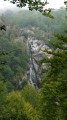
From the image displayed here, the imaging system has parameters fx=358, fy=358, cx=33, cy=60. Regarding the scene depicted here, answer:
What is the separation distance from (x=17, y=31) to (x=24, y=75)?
168ft

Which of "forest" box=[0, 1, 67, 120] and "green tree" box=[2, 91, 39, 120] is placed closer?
"forest" box=[0, 1, 67, 120]

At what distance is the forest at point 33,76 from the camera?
2381 centimetres

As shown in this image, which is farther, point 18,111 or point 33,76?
point 33,76

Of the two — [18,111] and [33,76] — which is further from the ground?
[18,111]

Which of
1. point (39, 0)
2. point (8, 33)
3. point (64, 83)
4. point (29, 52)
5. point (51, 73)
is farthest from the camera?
point (8, 33)

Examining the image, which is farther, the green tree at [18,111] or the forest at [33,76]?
the green tree at [18,111]

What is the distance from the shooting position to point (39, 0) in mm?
9398

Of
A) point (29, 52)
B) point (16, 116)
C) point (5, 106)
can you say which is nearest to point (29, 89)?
point (5, 106)

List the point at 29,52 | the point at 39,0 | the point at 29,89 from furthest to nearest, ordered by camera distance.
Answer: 1. the point at 29,52
2. the point at 29,89
3. the point at 39,0

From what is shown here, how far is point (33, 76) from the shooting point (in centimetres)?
11644

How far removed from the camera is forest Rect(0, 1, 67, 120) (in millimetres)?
23812

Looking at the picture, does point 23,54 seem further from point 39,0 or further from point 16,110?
point 39,0

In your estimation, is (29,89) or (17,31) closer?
(29,89)

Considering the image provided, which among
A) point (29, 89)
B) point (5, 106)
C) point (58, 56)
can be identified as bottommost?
point (29, 89)
